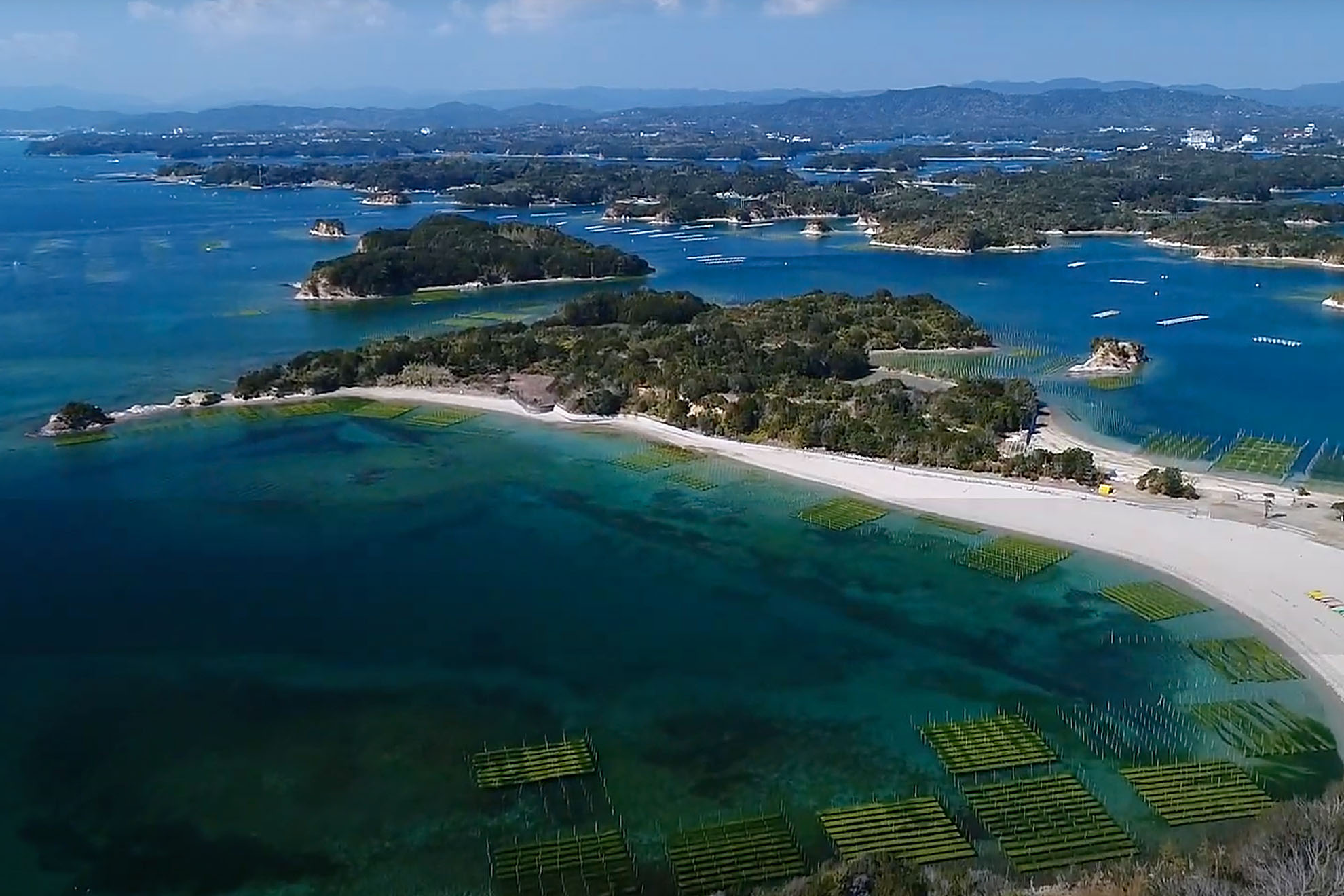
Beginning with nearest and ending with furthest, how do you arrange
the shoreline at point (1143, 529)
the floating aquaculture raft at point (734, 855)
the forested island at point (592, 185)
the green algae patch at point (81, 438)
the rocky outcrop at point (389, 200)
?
the floating aquaculture raft at point (734, 855), the shoreline at point (1143, 529), the green algae patch at point (81, 438), the forested island at point (592, 185), the rocky outcrop at point (389, 200)

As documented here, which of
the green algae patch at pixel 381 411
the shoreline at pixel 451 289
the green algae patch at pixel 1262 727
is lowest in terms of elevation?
the shoreline at pixel 451 289

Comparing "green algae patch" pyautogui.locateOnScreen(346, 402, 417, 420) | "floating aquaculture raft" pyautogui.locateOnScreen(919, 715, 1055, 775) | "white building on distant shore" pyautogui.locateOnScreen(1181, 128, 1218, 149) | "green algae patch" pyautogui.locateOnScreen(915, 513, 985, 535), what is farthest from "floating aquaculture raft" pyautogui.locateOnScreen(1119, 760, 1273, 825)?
"white building on distant shore" pyautogui.locateOnScreen(1181, 128, 1218, 149)

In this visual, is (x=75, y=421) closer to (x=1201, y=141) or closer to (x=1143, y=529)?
(x=1143, y=529)

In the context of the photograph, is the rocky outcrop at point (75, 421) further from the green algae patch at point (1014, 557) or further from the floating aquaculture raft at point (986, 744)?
the floating aquaculture raft at point (986, 744)

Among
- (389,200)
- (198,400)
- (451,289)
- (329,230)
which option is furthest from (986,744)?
(389,200)

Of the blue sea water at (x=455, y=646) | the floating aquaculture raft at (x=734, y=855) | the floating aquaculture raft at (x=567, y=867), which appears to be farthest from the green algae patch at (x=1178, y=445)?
the floating aquaculture raft at (x=567, y=867)

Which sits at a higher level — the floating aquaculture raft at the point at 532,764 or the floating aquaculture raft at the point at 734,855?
the floating aquaculture raft at the point at 734,855
